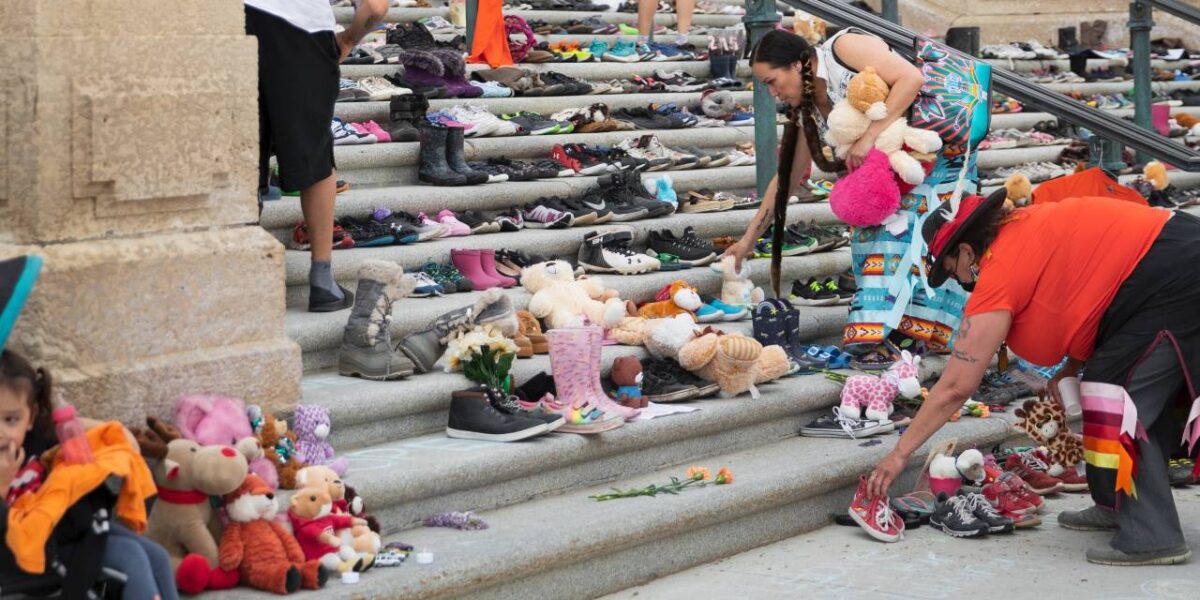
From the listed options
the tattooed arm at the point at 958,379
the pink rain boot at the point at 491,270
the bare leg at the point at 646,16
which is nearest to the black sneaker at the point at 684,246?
the pink rain boot at the point at 491,270

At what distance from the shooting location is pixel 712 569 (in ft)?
17.5

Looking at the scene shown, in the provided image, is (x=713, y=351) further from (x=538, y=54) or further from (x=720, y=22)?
(x=720, y=22)

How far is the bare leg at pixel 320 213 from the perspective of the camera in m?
6.06

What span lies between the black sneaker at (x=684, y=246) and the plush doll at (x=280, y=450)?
3.05 meters

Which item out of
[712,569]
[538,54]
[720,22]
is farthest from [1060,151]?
[712,569]

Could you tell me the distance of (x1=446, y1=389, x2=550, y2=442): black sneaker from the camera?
538 cm

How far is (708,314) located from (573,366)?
1.43 meters

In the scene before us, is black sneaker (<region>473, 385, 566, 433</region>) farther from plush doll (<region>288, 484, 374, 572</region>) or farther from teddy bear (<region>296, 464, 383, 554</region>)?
plush doll (<region>288, 484, 374, 572</region>)

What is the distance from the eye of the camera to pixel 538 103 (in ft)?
29.7

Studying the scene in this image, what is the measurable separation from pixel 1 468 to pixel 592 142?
5.30 meters

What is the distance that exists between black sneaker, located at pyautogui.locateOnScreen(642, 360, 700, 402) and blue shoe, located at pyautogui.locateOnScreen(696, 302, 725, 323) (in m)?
0.82

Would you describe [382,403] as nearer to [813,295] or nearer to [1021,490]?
[1021,490]

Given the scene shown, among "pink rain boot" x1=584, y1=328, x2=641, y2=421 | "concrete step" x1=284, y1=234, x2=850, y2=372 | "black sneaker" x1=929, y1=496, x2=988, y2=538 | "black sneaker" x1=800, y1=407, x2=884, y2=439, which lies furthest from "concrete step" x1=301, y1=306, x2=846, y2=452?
"black sneaker" x1=929, y1=496, x2=988, y2=538

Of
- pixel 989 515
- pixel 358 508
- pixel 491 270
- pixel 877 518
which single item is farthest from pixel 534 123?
pixel 358 508
